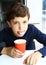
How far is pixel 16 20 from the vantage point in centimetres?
112

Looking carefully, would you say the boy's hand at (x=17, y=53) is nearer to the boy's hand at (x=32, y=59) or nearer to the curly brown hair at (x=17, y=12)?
the boy's hand at (x=32, y=59)

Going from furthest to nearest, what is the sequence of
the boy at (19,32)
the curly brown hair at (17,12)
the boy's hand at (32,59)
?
the curly brown hair at (17,12) → the boy at (19,32) → the boy's hand at (32,59)

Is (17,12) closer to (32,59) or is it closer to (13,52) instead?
(13,52)

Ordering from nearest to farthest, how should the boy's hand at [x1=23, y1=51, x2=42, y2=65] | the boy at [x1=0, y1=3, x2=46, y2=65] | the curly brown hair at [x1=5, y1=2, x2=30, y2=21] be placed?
the boy's hand at [x1=23, y1=51, x2=42, y2=65]
the boy at [x1=0, y1=3, x2=46, y2=65]
the curly brown hair at [x1=5, y1=2, x2=30, y2=21]

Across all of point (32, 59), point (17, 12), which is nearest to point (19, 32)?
point (17, 12)

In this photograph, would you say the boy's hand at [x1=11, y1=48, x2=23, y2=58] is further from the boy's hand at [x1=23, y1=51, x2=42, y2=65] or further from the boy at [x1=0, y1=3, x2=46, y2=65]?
the boy's hand at [x1=23, y1=51, x2=42, y2=65]

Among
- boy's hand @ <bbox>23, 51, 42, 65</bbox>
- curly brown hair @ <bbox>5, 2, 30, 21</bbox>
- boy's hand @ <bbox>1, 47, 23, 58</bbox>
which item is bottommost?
boy's hand @ <bbox>1, 47, 23, 58</bbox>

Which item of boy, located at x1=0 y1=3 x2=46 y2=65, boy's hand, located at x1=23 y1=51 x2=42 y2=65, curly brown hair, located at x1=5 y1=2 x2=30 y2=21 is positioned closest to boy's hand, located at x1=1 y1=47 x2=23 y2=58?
boy, located at x1=0 y1=3 x2=46 y2=65

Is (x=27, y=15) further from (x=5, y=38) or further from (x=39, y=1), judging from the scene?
(x=39, y=1)

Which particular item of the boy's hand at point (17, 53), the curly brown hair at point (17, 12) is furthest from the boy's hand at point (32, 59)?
the curly brown hair at point (17, 12)

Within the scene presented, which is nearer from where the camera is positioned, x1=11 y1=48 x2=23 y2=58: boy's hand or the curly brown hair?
x1=11 y1=48 x2=23 y2=58: boy's hand

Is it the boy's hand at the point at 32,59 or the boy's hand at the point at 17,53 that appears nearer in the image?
the boy's hand at the point at 32,59

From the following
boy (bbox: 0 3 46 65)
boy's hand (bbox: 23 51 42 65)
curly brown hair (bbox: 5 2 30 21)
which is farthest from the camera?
curly brown hair (bbox: 5 2 30 21)

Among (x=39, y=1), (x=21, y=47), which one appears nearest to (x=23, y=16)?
(x=21, y=47)
